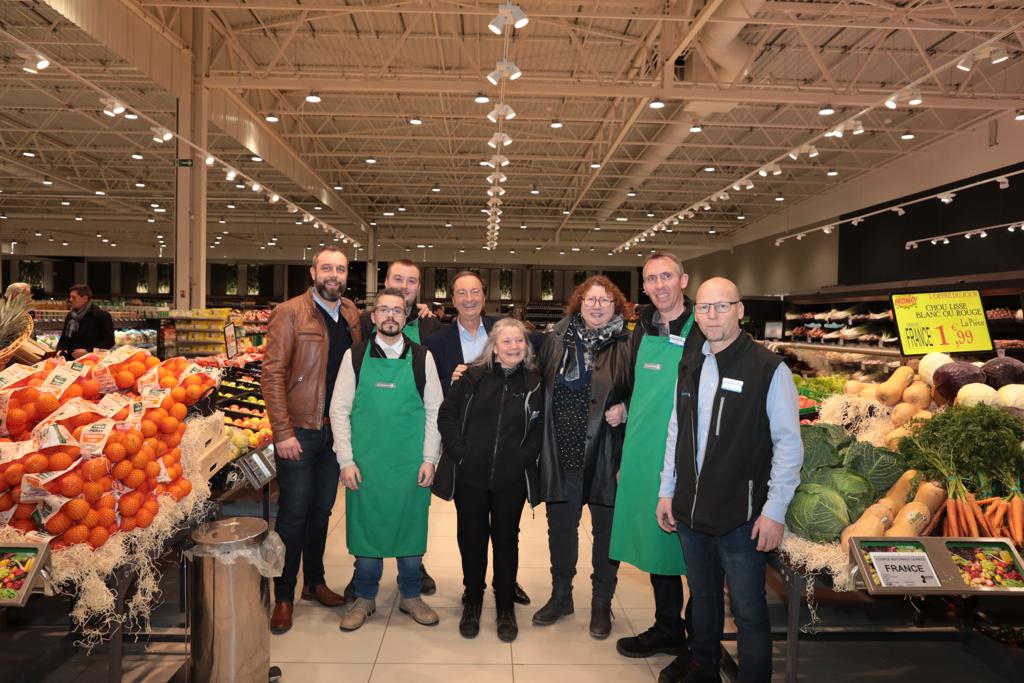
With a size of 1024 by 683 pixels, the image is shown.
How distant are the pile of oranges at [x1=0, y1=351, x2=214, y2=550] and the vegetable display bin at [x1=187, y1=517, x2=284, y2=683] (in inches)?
10.5

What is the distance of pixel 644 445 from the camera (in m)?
2.96

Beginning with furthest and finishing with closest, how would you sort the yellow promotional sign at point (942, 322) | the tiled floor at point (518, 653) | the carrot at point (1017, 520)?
1. the yellow promotional sign at point (942, 322)
2. the tiled floor at point (518, 653)
3. the carrot at point (1017, 520)

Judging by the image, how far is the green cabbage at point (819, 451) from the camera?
2941 millimetres

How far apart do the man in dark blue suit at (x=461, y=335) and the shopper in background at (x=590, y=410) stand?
0.55 m

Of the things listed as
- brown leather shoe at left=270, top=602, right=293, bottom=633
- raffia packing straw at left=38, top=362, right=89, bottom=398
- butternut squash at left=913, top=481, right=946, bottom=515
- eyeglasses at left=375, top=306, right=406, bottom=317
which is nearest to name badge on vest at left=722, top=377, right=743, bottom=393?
butternut squash at left=913, top=481, right=946, bottom=515

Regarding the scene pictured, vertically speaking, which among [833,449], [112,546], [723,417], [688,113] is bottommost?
[112,546]

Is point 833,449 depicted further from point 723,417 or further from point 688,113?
point 688,113

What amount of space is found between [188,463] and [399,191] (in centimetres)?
1769

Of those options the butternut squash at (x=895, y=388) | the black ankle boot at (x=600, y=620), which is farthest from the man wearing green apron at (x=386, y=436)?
the butternut squash at (x=895, y=388)

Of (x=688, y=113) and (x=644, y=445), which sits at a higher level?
(x=688, y=113)

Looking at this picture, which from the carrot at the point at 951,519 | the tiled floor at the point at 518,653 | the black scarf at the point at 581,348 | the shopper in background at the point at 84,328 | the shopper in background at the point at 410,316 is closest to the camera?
the carrot at the point at 951,519

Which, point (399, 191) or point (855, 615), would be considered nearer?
point (855, 615)

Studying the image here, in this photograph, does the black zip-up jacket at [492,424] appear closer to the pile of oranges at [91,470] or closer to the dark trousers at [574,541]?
the dark trousers at [574,541]

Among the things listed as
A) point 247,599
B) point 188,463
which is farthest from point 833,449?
point 188,463
